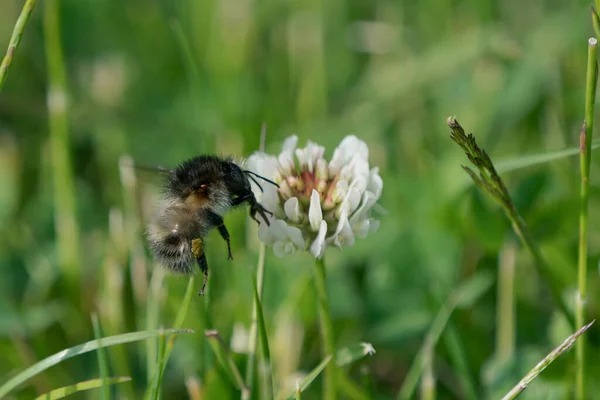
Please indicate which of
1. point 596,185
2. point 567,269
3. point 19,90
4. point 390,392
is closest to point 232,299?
point 390,392

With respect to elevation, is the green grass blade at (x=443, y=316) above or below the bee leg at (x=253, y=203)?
below

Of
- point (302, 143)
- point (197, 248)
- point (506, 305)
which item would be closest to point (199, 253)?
point (197, 248)

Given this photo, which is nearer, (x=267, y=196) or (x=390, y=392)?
(x=267, y=196)

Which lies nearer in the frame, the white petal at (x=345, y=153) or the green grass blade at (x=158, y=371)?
the green grass blade at (x=158, y=371)

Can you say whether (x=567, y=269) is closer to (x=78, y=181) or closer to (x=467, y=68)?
(x=467, y=68)

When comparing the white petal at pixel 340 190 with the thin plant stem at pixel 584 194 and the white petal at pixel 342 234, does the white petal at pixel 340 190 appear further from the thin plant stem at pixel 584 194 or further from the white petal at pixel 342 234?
the thin plant stem at pixel 584 194

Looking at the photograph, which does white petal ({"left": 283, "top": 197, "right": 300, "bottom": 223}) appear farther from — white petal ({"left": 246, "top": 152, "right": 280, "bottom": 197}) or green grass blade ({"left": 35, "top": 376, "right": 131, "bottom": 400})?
green grass blade ({"left": 35, "top": 376, "right": 131, "bottom": 400})

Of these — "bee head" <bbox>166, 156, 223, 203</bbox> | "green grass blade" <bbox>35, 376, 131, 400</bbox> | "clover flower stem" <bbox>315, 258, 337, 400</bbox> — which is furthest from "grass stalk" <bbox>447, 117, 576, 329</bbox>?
"green grass blade" <bbox>35, 376, 131, 400</bbox>

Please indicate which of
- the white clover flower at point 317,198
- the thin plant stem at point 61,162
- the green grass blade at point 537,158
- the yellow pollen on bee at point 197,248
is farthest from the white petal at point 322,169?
the thin plant stem at point 61,162
